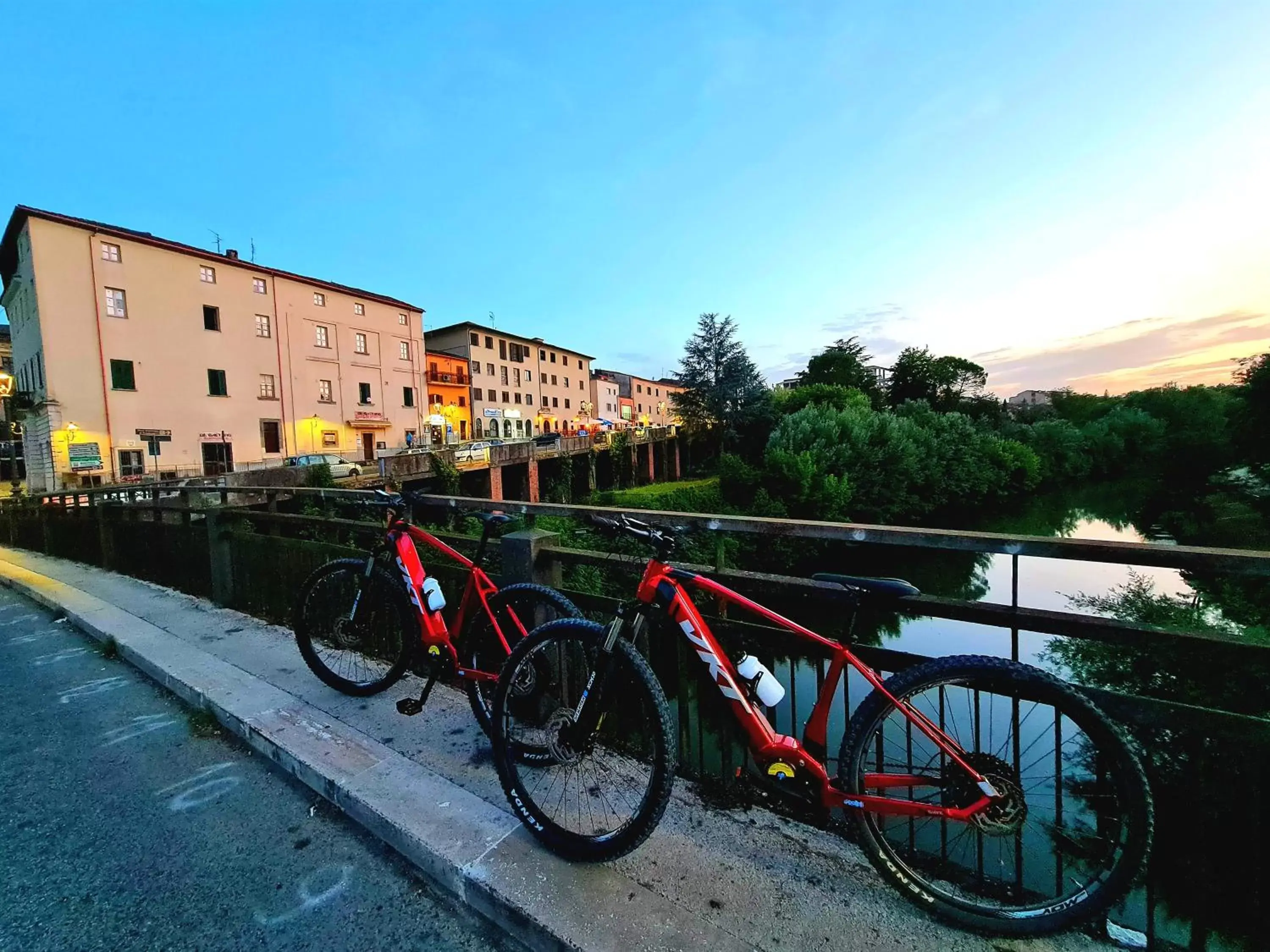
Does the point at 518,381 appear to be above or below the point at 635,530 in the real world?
above

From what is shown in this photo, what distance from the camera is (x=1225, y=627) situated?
9.01 m

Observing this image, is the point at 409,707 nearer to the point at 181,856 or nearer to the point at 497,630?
the point at 497,630

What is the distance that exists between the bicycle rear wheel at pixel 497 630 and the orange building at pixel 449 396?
42664 mm

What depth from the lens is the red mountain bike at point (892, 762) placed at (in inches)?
61.5

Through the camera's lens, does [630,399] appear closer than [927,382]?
No

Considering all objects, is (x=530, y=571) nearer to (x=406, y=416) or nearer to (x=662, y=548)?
(x=662, y=548)

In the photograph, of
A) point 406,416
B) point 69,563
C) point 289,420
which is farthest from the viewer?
point 406,416

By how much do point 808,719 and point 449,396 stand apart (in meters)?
49.3

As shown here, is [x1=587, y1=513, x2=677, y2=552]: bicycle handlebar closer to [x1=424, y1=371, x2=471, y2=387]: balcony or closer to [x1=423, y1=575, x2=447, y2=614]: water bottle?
[x1=423, y1=575, x2=447, y2=614]: water bottle

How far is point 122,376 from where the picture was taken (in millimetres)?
Result: 25453

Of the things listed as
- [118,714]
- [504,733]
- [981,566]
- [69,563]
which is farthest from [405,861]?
[981,566]

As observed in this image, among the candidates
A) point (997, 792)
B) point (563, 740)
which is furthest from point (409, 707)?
point (997, 792)

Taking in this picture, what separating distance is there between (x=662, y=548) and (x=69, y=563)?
11240 mm

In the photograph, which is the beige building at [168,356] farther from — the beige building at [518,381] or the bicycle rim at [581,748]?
the bicycle rim at [581,748]
